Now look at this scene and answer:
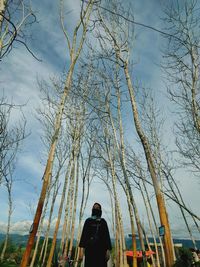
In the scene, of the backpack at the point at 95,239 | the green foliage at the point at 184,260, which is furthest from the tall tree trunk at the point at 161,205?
the backpack at the point at 95,239

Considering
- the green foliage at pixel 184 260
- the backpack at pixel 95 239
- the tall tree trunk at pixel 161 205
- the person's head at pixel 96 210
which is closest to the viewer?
the backpack at pixel 95 239

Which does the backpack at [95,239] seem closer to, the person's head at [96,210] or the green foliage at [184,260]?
the person's head at [96,210]

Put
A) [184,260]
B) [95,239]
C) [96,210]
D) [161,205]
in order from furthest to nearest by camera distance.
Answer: [161,205], [184,260], [96,210], [95,239]

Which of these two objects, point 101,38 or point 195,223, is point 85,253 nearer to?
point 101,38

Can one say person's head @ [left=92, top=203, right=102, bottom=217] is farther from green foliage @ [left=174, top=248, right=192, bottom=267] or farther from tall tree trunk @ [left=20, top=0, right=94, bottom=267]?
green foliage @ [left=174, top=248, right=192, bottom=267]

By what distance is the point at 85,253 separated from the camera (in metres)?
3.80

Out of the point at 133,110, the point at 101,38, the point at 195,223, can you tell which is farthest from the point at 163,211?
the point at 195,223

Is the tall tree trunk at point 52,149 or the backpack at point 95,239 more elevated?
the tall tree trunk at point 52,149

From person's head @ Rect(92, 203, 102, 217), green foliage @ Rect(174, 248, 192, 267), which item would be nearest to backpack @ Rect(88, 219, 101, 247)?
person's head @ Rect(92, 203, 102, 217)

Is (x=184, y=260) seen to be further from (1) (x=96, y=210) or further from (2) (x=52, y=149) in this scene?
(2) (x=52, y=149)

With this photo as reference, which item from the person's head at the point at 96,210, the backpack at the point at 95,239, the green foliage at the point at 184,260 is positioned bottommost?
the green foliage at the point at 184,260

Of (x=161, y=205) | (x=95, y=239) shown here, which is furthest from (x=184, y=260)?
(x=95, y=239)

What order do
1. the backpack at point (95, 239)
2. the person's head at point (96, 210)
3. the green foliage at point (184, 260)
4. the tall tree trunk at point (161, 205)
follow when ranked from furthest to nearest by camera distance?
the tall tree trunk at point (161, 205) → the green foliage at point (184, 260) → the person's head at point (96, 210) → the backpack at point (95, 239)

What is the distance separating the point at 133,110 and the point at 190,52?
338 cm
